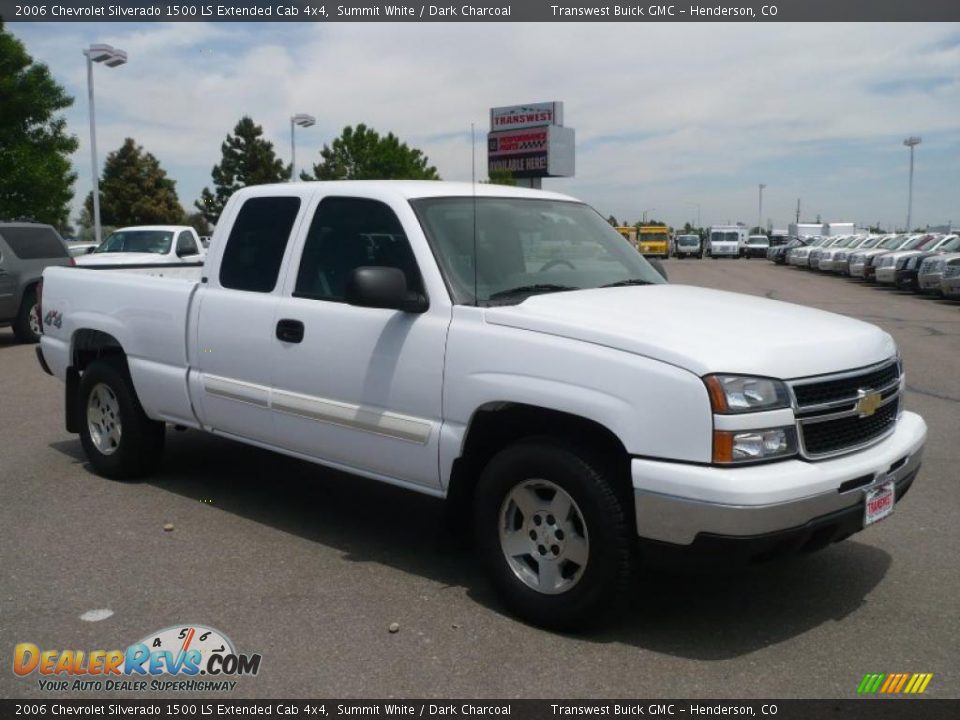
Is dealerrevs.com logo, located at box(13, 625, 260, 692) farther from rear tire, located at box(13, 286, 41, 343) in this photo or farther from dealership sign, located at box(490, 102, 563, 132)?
dealership sign, located at box(490, 102, 563, 132)

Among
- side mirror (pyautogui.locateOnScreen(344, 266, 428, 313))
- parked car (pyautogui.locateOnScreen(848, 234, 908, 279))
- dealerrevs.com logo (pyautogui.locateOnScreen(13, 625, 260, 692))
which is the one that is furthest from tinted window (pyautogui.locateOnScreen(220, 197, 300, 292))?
parked car (pyautogui.locateOnScreen(848, 234, 908, 279))

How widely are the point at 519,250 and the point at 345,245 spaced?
3.17ft

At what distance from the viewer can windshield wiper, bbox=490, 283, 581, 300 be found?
15.6ft

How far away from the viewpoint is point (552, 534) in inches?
167

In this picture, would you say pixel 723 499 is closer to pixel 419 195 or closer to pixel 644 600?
pixel 644 600

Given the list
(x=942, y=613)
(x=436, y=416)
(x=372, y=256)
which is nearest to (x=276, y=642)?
(x=436, y=416)

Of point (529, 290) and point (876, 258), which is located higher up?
point (529, 290)

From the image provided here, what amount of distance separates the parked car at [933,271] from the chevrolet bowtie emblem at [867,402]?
20.1m

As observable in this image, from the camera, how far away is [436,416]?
15.2ft

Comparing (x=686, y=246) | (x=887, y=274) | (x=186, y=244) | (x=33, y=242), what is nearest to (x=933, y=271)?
(x=887, y=274)

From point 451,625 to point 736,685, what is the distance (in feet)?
4.09
